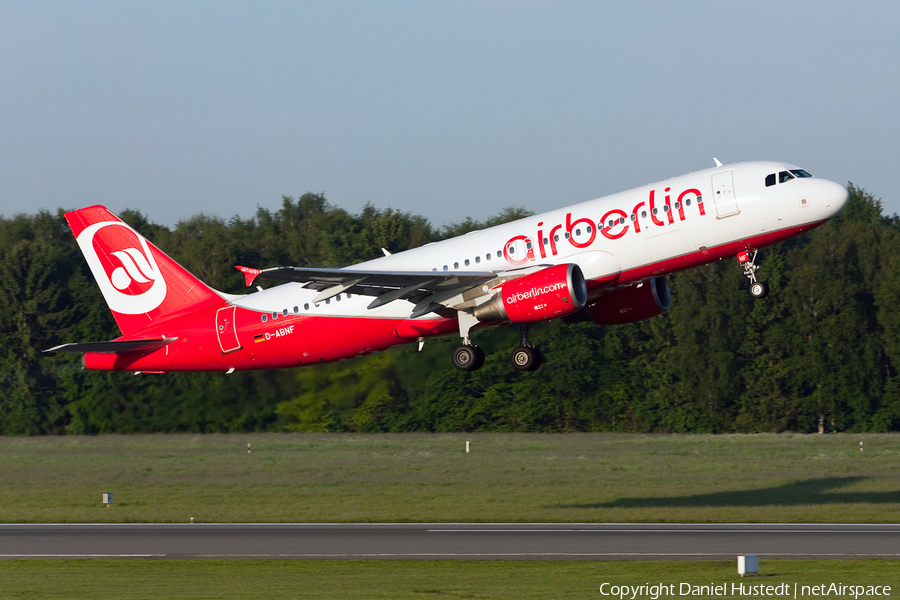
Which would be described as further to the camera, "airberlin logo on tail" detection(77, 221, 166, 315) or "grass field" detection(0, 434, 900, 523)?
"grass field" detection(0, 434, 900, 523)

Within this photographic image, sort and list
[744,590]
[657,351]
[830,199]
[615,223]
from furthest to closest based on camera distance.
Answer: [657,351] < [615,223] < [830,199] < [744,590]

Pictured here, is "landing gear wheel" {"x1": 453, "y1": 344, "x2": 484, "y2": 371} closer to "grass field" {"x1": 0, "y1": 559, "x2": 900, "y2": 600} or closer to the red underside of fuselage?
the red underside of fuselage

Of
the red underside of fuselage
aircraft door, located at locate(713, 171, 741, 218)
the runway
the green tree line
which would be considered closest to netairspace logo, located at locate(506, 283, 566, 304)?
the red underside of fuselage

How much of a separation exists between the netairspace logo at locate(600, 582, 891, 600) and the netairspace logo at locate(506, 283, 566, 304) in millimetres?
9744

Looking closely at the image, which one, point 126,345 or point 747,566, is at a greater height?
point 126,345

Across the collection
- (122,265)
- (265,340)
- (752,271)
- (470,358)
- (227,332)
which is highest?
(122,265)

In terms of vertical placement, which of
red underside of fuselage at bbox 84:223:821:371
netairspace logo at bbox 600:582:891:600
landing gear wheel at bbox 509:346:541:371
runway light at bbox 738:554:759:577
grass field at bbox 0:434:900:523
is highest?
red underside of fuselage at bbox 84:223:821:371

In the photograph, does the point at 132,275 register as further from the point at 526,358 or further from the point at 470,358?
the point at 526,358

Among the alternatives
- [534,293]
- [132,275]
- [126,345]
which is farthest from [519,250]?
[132,275]

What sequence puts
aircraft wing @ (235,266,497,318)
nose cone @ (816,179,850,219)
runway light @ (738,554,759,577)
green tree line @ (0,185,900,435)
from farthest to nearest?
green tree line @ (0,185,900,435), aircraft wing @ (235,266,497,318), nose cone @ (816,179,850,219), runway light @ (738,554,759,577)

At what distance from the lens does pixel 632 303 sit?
39.1 metres

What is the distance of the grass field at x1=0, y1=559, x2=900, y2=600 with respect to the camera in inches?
1077

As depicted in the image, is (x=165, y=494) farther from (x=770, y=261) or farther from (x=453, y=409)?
(x=770, y=261)

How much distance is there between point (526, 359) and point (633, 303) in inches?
191
